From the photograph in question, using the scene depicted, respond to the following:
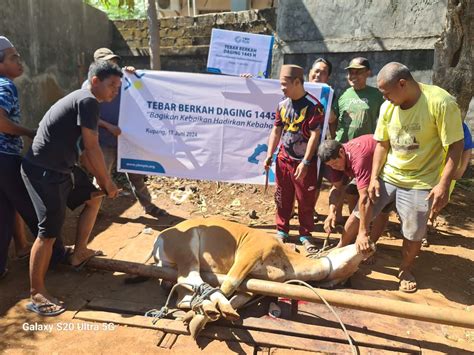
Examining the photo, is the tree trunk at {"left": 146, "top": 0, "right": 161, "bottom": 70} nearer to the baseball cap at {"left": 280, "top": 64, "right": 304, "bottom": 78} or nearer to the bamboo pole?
the baseball cap at {"left": 280, "top": 64, "right": 304, "bottom": 78}

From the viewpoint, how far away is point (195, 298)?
332 cm

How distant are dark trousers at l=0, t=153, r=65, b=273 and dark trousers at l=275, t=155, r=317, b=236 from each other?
2788 millimetres

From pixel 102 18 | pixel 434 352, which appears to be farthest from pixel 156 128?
pixel 102 18

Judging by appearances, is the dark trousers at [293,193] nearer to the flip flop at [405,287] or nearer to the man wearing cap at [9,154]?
the flip flop at [405,287]

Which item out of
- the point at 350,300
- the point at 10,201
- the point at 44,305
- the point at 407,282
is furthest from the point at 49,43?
the point at 407,282

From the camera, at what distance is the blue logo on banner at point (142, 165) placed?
592 centimetres

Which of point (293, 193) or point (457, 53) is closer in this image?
point (293, 193)

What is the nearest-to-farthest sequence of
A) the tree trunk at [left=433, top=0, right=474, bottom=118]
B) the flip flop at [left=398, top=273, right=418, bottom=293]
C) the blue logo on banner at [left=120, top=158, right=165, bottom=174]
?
the flip flop at [left=398, top=273, right=418, bottom=293] < the tree trunk at [left=433, top=0, right=474, bottom=118] < the blue logo on banner at [left=120, top=158, right=165, bottom=174]

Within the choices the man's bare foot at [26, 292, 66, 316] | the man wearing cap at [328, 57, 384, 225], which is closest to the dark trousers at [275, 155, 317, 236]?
the man wearing cap at [328, 57, 384, 225]

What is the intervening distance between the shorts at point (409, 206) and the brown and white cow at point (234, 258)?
0.58 meters

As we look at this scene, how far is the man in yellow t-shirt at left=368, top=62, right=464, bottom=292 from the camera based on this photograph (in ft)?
11.7

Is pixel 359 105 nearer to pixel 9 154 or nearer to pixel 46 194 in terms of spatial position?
pixel 46 194

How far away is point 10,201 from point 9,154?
1.56ft

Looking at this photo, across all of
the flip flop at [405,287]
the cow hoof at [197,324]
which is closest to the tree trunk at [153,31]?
the cow hoof at [197,324]
